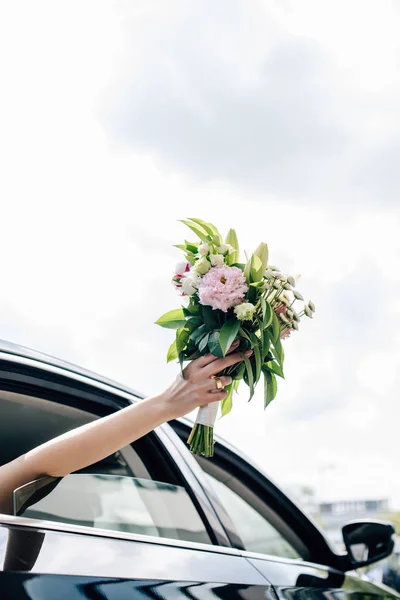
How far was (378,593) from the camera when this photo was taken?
10.3 ft

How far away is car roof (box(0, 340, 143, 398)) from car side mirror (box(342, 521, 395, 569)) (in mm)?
1268

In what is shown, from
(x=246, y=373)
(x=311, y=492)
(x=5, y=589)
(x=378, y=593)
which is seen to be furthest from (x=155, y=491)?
(x=311, y=492)

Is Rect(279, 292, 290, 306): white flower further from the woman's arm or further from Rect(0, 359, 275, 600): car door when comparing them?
Rect(0, 359, 275, 600): car door

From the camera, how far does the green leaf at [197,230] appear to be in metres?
2.40

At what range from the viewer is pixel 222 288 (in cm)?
223

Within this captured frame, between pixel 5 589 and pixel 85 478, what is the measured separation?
85cm

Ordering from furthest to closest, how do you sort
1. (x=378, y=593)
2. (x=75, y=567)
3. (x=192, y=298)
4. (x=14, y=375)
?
(x=378, y=593) < (x=192, y=298) < (x=14, y=375) < (x=75, y=567)

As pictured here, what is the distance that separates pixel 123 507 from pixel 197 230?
0.86 m

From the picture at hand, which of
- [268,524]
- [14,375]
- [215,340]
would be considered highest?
[215,340]

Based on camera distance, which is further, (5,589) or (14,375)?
(14,375)

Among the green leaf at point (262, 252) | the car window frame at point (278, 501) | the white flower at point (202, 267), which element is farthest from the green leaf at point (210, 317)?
the car window frame at point (278, 501)

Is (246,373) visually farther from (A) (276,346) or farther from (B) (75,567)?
(B) (75,567)

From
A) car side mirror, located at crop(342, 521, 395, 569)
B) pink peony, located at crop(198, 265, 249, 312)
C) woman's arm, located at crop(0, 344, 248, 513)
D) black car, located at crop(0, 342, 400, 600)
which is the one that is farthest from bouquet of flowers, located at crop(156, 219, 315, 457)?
car side mirror, located at crop(342, 521, 395, 569)

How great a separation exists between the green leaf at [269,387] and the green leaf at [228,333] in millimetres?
230
